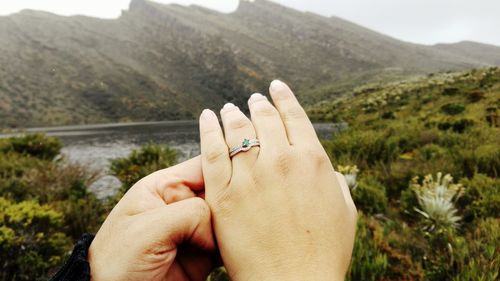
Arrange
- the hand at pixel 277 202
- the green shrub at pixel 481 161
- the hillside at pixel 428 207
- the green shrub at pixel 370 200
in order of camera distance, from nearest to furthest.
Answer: the hand at pixel 277 202, the hillside at pixel 428 207, the green shrub at pixel 370 200, the green shrub at pixel 481 161

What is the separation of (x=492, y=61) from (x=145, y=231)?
180679 millimetres

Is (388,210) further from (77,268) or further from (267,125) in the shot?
(77,268)

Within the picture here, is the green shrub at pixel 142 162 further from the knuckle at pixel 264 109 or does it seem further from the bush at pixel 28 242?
the knuckle at pixel 264 109

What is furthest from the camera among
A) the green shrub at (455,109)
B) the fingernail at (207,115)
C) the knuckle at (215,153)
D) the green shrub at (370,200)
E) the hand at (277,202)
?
the green shrub at (455,109)

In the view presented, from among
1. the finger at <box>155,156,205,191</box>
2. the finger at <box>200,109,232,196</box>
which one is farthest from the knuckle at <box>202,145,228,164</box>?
the finger at <box>155,156,205,191</box>

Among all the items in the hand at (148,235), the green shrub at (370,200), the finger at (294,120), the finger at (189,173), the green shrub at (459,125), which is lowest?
the green shrub at (370,200)

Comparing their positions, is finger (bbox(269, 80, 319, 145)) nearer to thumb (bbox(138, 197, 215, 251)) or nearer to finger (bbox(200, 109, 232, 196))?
finger (bbox(200, 109, 232, 196))

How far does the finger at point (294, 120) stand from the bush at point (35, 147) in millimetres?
15963

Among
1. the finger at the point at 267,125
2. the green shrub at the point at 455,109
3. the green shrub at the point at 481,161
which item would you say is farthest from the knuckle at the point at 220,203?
the green shrub at the point at 455,109

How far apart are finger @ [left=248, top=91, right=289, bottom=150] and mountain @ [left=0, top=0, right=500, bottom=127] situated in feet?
263

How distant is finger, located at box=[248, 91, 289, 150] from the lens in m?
1.27

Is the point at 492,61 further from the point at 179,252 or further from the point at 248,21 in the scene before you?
the point at 179,252

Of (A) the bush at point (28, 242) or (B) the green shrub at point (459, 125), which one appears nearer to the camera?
(A) the bush at point (28, 242)

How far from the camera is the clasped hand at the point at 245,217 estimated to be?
1078mm
